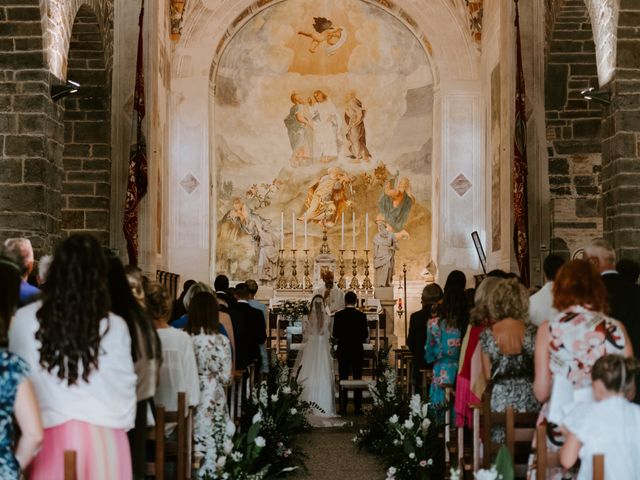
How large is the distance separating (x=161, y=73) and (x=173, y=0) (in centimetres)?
220

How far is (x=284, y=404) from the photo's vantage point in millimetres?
10430

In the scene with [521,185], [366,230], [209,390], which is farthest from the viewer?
[366,230]

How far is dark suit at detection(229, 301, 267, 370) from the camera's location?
32.5 ft

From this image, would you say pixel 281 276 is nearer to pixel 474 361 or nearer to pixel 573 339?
pixel 474 361

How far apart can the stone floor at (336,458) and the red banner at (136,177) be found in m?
3.70

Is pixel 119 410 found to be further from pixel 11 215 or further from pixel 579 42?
pixel 579 42

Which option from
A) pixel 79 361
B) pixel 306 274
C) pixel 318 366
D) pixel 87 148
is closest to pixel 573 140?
pixel 318 366

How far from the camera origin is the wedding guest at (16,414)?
3.84 m

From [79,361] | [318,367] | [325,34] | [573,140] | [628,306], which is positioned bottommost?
[318,367]

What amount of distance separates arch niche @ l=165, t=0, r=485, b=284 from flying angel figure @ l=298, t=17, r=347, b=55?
70mm

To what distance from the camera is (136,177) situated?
14148 millimetres

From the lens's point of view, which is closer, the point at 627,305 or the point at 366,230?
the point at 627,305

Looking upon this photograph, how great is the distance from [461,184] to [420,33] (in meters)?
3.45

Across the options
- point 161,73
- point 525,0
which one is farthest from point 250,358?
point 161,73
